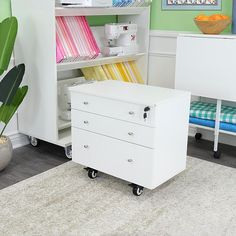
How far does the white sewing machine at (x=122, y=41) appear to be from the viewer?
3.47 meters

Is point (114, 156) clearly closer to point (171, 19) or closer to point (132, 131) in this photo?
point (132, 131)

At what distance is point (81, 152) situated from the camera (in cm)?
271

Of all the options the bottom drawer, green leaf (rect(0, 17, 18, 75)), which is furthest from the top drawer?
green leaf (rect(0, 17, 18, 75))

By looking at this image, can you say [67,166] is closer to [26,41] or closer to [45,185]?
[45,185]

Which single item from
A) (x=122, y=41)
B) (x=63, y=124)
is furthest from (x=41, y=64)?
(x=122, y=41)

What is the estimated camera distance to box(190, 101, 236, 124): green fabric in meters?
3.09

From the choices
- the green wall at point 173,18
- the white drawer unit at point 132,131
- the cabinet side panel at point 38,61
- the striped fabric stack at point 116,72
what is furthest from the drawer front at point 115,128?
the green wall at point 173,18

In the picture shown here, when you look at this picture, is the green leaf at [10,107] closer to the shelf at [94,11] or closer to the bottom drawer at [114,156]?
the bottom drawer at [114,156]

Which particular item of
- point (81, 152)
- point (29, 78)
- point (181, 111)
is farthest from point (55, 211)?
point (29, 78)

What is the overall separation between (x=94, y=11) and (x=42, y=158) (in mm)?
1320

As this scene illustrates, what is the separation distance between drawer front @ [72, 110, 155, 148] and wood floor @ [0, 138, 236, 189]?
1.76ft

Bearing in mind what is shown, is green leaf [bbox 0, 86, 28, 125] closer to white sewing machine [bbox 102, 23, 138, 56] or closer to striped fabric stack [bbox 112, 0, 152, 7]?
white sewing machine [bbox 102, 23, 138, 56]

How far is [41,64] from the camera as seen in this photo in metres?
3.01

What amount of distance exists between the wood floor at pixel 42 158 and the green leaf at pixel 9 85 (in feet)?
1.79
